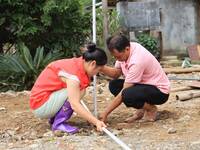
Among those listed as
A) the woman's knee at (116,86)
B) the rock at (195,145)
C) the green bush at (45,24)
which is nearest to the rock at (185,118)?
the woman's knee at (116,86)

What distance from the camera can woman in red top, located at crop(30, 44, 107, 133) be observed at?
14.8 feet

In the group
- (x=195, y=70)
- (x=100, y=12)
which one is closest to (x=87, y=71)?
(x=195, y=70)

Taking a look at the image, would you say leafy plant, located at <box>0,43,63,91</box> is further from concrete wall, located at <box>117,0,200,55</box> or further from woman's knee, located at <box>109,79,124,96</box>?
concrete wall, located at <box>117,0,200,55</box>

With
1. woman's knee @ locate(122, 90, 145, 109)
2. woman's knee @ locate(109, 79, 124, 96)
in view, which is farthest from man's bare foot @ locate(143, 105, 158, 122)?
woman's knee @ locate(109, 79, 124, 96)

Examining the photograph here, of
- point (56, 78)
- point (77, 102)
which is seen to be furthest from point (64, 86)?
point (77, 102)

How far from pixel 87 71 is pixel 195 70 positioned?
20.0 ft

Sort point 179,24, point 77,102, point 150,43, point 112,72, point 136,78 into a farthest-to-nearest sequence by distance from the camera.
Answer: point 179,24 → point 150,43 → point 112,72 → point 136,78 → point 77,102

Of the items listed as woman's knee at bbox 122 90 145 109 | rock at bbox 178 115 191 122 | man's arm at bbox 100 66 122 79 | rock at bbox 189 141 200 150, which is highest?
man's arm at bbox 100 66 122 79

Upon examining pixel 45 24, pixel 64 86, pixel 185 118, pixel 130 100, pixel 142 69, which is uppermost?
pixel 45 24

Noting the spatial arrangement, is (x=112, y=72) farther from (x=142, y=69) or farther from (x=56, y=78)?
(x=56, y=78)

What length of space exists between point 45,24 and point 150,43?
14.1ft

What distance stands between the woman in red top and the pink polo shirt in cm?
32

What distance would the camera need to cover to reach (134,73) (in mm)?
4777

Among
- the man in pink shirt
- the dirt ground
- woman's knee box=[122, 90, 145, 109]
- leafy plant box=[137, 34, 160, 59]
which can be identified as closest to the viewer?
the dirt ground
